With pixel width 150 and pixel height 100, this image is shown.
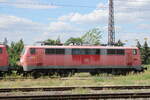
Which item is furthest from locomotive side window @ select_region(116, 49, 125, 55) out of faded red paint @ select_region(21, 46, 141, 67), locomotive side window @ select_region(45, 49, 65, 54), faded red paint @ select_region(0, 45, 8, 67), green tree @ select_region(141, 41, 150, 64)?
green tree @ select_region(141, 41, 150, 64)

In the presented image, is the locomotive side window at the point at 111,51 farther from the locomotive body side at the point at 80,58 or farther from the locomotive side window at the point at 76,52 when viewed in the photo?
the locomotive side window at the point at 76,52

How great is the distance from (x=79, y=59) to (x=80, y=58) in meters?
0.12

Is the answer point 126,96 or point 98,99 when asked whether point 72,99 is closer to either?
point 98,99

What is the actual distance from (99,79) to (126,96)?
28.9ft

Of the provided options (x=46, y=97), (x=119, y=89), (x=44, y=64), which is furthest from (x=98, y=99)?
(x=44, y=64)

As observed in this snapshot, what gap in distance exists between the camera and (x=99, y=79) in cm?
2273

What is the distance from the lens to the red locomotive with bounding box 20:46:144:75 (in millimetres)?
27297

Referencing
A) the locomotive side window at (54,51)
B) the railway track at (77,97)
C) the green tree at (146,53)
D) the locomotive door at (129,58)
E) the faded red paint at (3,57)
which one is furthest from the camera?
the green tree at (146,53)

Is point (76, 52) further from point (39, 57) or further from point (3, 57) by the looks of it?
point (3, 57)

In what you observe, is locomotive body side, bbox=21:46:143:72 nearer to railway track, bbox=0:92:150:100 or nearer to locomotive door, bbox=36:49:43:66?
locomotive door, bbox=36:49:43:66

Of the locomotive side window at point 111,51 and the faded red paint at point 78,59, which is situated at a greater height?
the locomotive side window at point 111,51

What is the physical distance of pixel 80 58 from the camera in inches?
1114

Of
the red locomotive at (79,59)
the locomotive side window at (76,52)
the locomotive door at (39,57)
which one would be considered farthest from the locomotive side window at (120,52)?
the locomotive door at (39,57)

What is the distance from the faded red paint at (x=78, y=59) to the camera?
27.2 m
